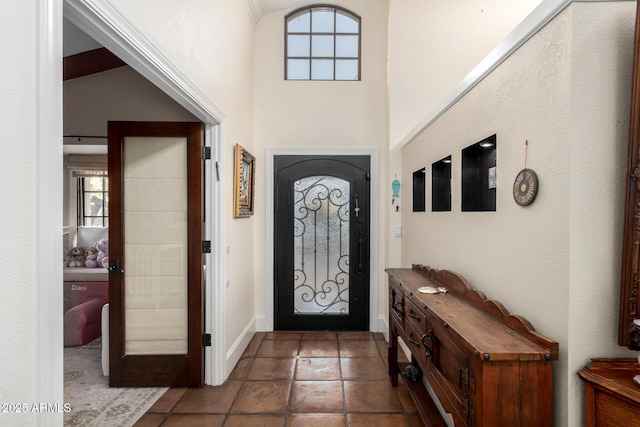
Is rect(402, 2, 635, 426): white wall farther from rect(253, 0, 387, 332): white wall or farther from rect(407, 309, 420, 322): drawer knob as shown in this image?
rect(253, 0, 387, 332): white wall

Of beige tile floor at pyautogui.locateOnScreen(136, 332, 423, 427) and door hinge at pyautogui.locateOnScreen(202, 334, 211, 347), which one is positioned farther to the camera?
door hinge at pyautogui.locateOnScreen(202, 334, 211, 347)

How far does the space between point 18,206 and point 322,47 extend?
3.92 meters

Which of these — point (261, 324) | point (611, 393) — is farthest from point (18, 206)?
point (261, 324)

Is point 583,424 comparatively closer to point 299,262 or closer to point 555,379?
point 555,379

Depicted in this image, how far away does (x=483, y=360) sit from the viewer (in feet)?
3.83

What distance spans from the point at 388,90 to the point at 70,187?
17.4 ft

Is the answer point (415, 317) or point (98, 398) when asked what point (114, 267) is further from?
point (415, 317)

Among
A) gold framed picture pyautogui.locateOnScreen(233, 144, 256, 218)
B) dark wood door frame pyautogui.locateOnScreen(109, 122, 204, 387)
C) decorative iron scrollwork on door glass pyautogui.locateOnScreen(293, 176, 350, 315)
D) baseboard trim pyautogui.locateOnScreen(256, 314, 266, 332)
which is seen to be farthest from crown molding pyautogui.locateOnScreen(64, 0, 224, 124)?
baseboard trim pyautogui.locateOnScreen(256, 314, 266, 332)

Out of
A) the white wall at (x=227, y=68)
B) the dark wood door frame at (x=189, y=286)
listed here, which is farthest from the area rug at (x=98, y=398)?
the white wall at (x=227, y=68)

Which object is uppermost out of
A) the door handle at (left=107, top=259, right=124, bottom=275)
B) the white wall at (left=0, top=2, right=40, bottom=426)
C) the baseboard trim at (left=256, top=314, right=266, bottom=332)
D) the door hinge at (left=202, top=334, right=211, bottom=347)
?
the white wall at (left=0, top=2, right=40, bottom=426)

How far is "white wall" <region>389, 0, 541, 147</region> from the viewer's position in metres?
3.74

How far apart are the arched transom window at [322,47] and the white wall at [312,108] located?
0.10m

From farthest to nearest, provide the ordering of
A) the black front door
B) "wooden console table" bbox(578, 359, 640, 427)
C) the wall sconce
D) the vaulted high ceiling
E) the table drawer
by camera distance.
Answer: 1. the black front door
2. the wall sconce
3. the vaulted high ceiling
4. the table drawer
5. "wooden console table" bbox(578, 359, 640, 427)

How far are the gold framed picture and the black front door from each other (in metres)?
0.48
